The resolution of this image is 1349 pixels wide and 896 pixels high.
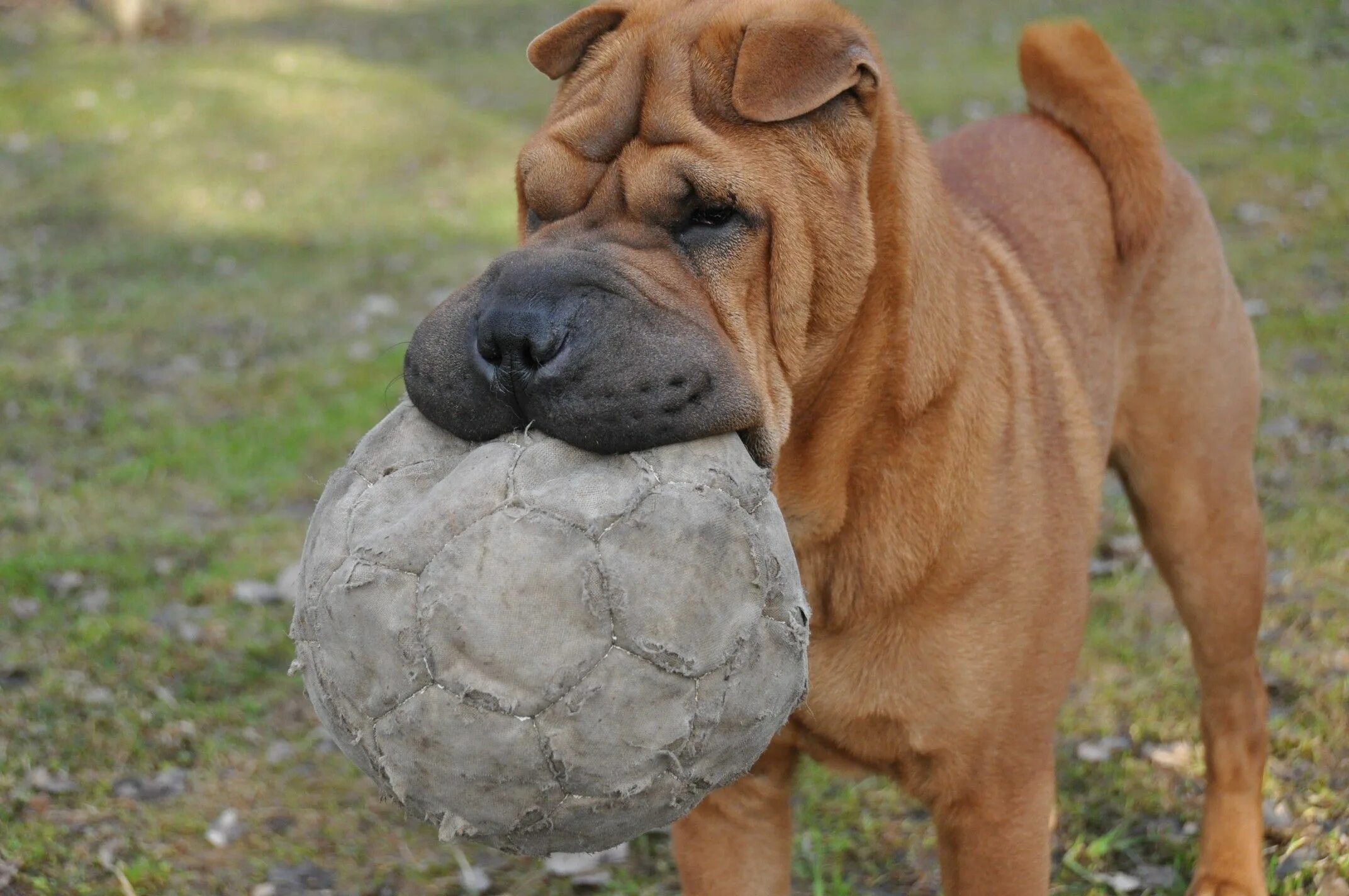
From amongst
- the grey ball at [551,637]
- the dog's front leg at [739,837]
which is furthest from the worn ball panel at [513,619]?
the dog's front leg at [739,837]

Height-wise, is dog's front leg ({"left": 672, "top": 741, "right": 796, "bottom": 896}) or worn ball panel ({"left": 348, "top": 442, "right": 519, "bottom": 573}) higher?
worn ball panel ({"left": 348, "top": 442, "right": 519, "bottom": 573})

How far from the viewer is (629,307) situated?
2.24 meters

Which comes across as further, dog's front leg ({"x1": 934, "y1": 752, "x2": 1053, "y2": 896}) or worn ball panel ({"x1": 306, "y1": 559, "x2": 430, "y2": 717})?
dog's front leg ({"x1": 934, "y1": 752, "x2": 1053, "y2": 896})

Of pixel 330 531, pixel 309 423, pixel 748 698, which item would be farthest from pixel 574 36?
pixel 309 423

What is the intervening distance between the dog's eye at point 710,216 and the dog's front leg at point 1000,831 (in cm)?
119

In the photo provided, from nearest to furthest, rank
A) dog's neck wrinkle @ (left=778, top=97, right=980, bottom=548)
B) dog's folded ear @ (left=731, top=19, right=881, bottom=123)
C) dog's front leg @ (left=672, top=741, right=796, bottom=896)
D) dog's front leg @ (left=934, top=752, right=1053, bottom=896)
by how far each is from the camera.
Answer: dog's folded ear @ (left=731, top=19, right=881, bottom=123), dog's neck wrinkle @ (left=778, top=97, right=980, bottom=548), dog's front leg @ (left=934, top=752, right=1053, bottom=896), dog's front leg @ (left=672, top=741, right=796, bottom=896)

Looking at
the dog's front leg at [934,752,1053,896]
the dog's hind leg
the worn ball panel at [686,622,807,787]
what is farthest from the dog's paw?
the worn ball panel at [686,622,807,787]

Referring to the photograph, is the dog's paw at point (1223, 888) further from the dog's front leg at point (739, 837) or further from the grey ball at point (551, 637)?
the grey ball at point (551, 637)

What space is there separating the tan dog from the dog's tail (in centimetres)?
36

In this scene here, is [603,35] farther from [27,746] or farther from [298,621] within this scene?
[27,746]

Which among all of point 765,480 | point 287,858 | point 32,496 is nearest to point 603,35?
point 765,480

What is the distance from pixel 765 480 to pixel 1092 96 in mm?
2034

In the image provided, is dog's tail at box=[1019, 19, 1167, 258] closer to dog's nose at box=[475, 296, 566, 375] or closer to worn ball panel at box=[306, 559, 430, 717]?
dog's nose at box=[475, 296, 566, 375]

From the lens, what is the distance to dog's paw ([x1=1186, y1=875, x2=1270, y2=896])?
3424 millimetres
